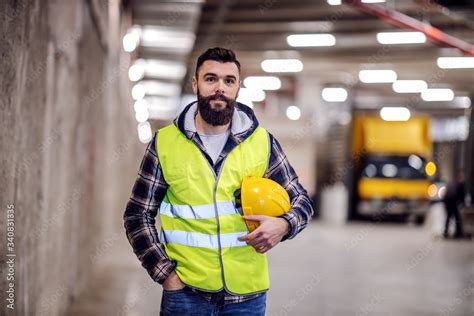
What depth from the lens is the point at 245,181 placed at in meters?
2.99

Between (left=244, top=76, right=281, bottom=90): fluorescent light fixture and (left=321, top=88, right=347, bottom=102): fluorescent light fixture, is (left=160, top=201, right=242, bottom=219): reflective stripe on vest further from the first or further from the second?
(left=321, top=88, right=347, bottom=102): fluorescent light fixture

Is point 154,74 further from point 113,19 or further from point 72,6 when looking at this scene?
point 72,6

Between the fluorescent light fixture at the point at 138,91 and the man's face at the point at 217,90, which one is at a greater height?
the fluorescent light fixture at the point at 138,91

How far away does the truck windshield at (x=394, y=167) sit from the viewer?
70.7 ft

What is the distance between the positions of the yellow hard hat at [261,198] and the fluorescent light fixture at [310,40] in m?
17.2

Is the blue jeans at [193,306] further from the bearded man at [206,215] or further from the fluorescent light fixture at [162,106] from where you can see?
the fluorescent light fixture at [162,106]

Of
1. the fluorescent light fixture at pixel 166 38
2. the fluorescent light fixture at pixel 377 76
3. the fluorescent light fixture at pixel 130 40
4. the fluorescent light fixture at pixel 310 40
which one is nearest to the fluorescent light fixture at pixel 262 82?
the fluorescent light fixture at pixel 377 76

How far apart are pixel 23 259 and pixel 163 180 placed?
1.96 metres

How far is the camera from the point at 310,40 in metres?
20.3

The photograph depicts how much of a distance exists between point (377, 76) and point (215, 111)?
78.5ft

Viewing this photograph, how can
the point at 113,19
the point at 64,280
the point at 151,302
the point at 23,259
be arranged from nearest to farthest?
the point at 23,259
the point at 64,280
the point at 151,302
the point at 113,19

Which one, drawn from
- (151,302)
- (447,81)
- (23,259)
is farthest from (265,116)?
(23,259)

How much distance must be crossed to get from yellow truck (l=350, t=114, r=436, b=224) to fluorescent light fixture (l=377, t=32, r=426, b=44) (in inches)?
103

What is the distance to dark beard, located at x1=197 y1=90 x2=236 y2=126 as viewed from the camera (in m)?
2.96
